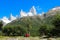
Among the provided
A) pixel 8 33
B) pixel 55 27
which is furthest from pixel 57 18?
pixel 8 33

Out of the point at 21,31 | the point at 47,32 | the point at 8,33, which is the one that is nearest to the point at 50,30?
the point at 47,32

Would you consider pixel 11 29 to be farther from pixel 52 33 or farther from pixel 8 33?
pixel 52 33

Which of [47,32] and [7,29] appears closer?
[47,32]

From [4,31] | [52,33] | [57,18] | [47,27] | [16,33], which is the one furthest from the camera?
[4,31]

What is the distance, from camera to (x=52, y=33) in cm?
4638

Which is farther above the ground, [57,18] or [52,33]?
[57,18]

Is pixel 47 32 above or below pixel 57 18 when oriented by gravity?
below

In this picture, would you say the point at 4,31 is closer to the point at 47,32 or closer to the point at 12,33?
the point at 12,33

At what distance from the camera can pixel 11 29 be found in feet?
187

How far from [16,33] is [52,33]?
14.7 m

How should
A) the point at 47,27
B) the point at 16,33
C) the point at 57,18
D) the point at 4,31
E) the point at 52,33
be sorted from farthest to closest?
the point at 4,31 < the point at 16,33 < the point at 47,27 < the point at 52,33 < the point at 57,18

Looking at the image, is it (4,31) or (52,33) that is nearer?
(52,33)

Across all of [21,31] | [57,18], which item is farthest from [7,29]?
[57,18]

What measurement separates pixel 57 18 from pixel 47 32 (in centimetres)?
767
